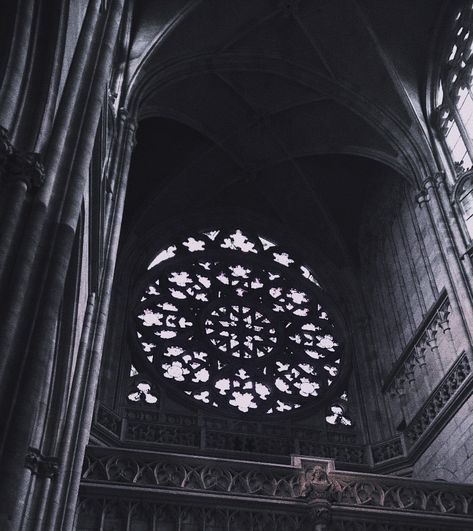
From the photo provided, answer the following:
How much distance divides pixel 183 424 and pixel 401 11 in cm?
821

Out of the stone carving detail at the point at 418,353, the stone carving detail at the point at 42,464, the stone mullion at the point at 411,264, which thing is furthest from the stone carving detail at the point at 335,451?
the stone carving detail at the point at 42,464

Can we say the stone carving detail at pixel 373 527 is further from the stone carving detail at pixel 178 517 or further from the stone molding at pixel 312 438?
the stone molding at pixel 312 438

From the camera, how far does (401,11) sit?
1330cm

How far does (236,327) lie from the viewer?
538 inches

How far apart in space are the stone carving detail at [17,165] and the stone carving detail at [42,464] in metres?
Result: 2.62

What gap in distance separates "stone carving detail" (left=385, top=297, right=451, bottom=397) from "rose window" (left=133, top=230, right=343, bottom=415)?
112 cm

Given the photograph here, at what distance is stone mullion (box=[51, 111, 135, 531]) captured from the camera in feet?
21.6

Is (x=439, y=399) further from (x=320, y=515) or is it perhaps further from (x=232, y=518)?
(x=232, y=518)

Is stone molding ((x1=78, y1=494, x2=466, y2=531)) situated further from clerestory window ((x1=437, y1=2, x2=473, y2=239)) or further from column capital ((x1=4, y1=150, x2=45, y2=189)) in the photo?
clerestory window ((x1=437, y1=2, x2=473, y2=239))

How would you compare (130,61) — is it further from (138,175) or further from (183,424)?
(183,424)

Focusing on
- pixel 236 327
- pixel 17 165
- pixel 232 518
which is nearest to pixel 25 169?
pixel 17 165

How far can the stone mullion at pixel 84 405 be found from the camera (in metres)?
6.58

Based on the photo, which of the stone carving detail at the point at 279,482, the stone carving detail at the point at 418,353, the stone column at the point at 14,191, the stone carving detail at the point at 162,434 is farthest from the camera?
the stone carving detail at the point at 418,353

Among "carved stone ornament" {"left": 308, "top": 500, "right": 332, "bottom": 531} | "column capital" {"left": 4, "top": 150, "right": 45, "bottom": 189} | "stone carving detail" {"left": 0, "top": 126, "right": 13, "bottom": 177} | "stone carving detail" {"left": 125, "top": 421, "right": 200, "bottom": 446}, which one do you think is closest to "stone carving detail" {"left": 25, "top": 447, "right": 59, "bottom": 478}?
"column capital" {"left": 4, "top": 150, "right": 45, "bottom": 189}
